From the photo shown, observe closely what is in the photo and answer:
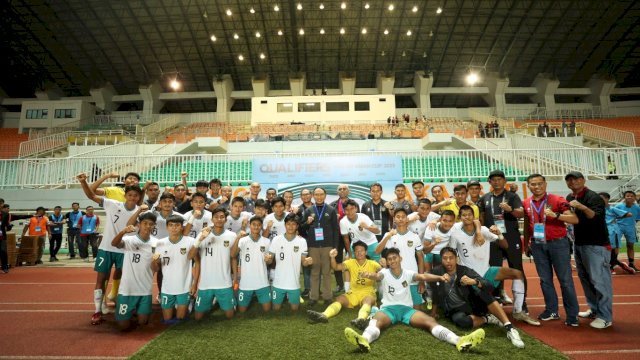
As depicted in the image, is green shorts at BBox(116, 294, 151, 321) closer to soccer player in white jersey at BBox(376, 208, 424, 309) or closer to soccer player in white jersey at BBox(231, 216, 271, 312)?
soccer player in white jersey at BBox(231, 216, 271, 312)

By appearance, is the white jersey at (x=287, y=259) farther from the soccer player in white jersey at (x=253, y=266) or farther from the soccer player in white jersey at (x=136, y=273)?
the soccer player in white jersey at (x=136, y=273)

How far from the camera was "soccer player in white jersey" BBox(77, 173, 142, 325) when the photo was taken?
200 inches

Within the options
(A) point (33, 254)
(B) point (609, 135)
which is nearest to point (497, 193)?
(A) point (33, 254)

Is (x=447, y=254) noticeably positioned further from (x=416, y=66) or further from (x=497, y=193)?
(x=416, y=66)

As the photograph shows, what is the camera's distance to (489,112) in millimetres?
33469

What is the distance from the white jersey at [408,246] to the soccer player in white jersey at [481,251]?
56 centimetres

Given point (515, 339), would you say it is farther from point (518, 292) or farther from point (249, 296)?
point (249, 296)

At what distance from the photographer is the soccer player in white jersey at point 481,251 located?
15.5 feet

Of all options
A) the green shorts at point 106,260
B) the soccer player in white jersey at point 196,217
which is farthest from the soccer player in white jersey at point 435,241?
the green shorts at point 106,260

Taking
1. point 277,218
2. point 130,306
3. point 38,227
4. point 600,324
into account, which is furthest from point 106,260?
point 38,227

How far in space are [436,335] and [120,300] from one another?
427 centimetres

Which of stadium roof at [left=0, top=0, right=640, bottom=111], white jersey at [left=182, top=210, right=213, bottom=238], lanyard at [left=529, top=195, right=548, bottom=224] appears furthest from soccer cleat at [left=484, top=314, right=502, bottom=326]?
stadium roof at [left=0, top=0, right=640, bottom=111]

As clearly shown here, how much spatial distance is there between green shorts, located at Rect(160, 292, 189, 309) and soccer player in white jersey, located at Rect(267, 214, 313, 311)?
135 centimetres

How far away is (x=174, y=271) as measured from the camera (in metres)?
4.82
